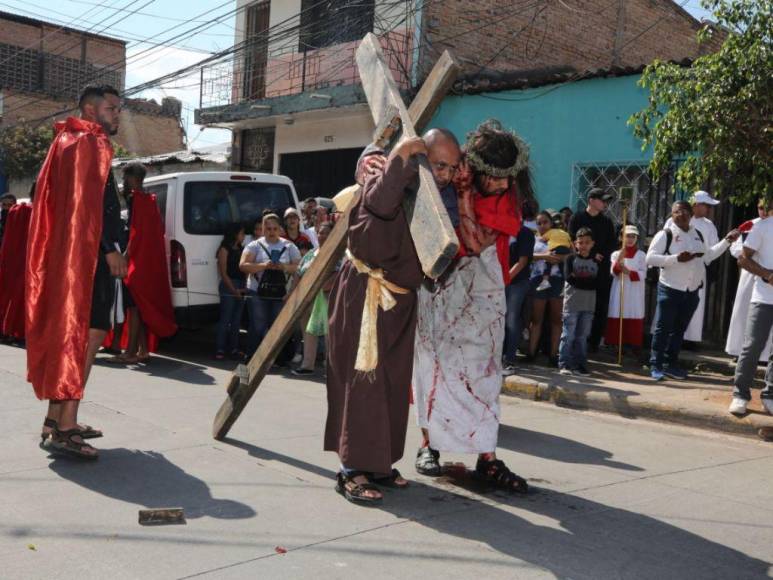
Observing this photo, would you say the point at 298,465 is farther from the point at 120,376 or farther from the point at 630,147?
the point at 630,147

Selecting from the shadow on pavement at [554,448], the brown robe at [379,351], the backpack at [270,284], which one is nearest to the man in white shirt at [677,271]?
the shadow on pavement at [554,448]

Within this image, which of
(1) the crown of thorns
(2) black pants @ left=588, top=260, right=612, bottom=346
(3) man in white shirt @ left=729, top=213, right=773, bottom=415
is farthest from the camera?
(2) black pants @ left=588, top=260, right=612, bottom=346

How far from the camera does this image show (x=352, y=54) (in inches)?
662

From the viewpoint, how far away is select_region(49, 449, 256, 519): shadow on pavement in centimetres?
411

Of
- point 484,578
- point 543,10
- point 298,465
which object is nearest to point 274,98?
point 543,10

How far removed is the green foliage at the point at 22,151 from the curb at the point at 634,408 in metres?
24.6

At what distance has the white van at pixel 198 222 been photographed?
31.4 feet

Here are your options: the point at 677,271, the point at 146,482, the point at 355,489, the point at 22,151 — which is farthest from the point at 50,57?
the point at 355,489

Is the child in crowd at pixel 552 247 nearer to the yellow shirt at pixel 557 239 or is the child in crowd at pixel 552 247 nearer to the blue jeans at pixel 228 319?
the yellow shirt at pixel 557 239

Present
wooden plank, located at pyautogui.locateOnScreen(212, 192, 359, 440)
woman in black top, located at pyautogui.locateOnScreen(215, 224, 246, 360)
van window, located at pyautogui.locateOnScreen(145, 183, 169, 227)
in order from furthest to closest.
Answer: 1. van window, located at pyautogui.locateOnScreen(145, 183, 169, 227)
2. woman in black top, located at pyautogui.locateOnScreen(215, 224, 246, 360)
3. wooden plank, located at pyautogui.locateOnScreen(212, 192, 359, 440)

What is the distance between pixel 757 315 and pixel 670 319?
177cm

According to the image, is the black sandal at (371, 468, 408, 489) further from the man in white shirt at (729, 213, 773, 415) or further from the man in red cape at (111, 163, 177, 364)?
the man in red cape at (111, 163, 177, 364)

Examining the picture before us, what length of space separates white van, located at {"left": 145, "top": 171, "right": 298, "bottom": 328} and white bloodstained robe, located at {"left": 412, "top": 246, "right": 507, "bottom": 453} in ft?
18.3

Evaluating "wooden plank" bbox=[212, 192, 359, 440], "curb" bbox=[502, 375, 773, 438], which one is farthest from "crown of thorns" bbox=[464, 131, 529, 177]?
"curb" bbox=[502, 375, 773, 438]
